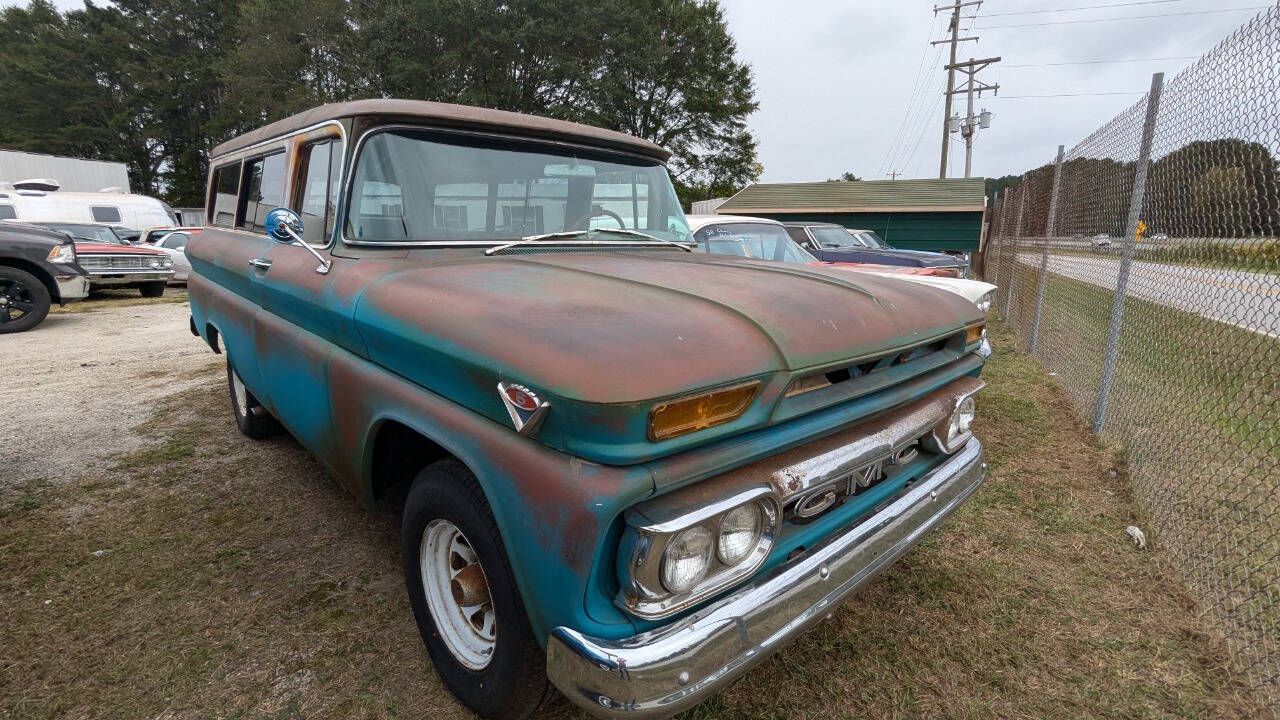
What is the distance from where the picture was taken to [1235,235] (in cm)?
290

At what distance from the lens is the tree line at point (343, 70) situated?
2402 centimetres

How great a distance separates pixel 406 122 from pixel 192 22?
45940 millimetres

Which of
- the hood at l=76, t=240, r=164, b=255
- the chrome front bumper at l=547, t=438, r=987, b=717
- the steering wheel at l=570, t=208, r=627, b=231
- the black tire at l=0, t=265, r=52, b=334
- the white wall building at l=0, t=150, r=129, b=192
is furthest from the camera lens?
the white wall building at l=0, t=150, r=129, b=192

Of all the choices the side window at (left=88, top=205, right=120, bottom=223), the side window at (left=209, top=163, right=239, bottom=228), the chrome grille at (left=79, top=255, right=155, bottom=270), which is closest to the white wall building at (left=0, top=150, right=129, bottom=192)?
the side window at (left=88, top=205, right=120, bottom=223)

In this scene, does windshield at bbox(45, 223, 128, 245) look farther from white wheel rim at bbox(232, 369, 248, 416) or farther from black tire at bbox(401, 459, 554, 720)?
black tire at bbox(401, 459, 554, 720)

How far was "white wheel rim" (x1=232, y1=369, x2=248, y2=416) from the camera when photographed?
4094 mm

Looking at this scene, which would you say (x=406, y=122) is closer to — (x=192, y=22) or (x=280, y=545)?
(x=280, y=545)

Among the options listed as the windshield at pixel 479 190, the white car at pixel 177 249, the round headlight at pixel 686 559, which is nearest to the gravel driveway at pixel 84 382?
the windshield at pixel 479 190

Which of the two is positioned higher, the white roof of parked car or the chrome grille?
the white roof of parked car

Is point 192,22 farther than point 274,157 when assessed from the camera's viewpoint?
Yes

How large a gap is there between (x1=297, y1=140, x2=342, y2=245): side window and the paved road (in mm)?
3757

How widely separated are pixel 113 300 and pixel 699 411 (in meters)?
15.2

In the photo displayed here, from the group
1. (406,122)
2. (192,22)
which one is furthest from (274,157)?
(192,22)

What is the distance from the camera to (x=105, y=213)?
1559 centimetres
